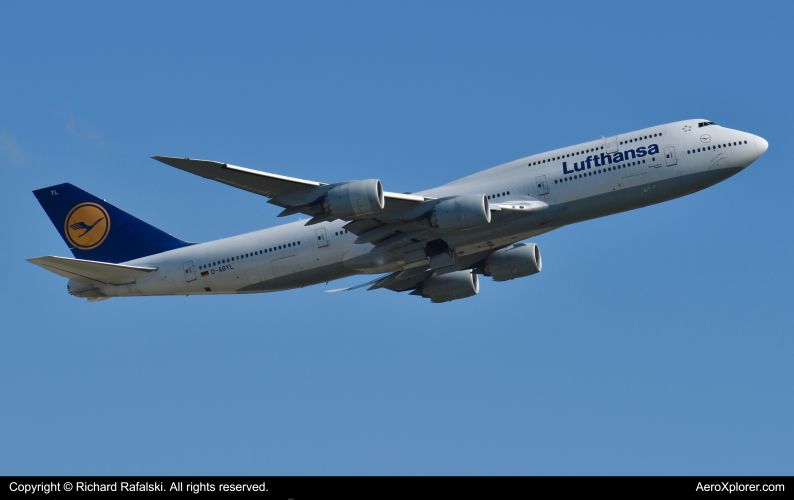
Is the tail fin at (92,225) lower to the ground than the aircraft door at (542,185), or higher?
higher

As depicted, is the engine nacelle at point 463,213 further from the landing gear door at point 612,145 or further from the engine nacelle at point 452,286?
the engine nacelle at point 452,286

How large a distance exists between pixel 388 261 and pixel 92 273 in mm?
15058

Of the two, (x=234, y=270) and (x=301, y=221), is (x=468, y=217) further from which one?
(x=234, y=270)

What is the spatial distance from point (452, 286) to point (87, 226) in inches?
788

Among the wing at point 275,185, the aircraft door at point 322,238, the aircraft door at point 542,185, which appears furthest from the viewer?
the aircraft door at point 322,238

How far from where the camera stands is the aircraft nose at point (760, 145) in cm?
3728

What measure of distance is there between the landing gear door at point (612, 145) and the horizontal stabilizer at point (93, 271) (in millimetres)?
23301

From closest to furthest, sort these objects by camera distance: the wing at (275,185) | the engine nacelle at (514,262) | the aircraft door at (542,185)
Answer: the wing at (275,185), the aircraft door at (542,185), the engine nacelle at (514,262)

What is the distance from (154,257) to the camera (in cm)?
4334

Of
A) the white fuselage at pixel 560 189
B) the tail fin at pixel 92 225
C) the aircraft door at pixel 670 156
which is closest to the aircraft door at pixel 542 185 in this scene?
the white fuselage at pixel 560 189

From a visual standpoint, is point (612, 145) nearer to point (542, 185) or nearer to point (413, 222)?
point (542, 185)

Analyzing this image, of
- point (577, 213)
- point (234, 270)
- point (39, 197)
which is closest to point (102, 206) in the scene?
point (39, 197)

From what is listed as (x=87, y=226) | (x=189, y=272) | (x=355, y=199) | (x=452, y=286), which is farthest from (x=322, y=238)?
(x=87, y=226)

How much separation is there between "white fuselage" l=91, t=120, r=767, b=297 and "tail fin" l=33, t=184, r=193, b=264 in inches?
297
